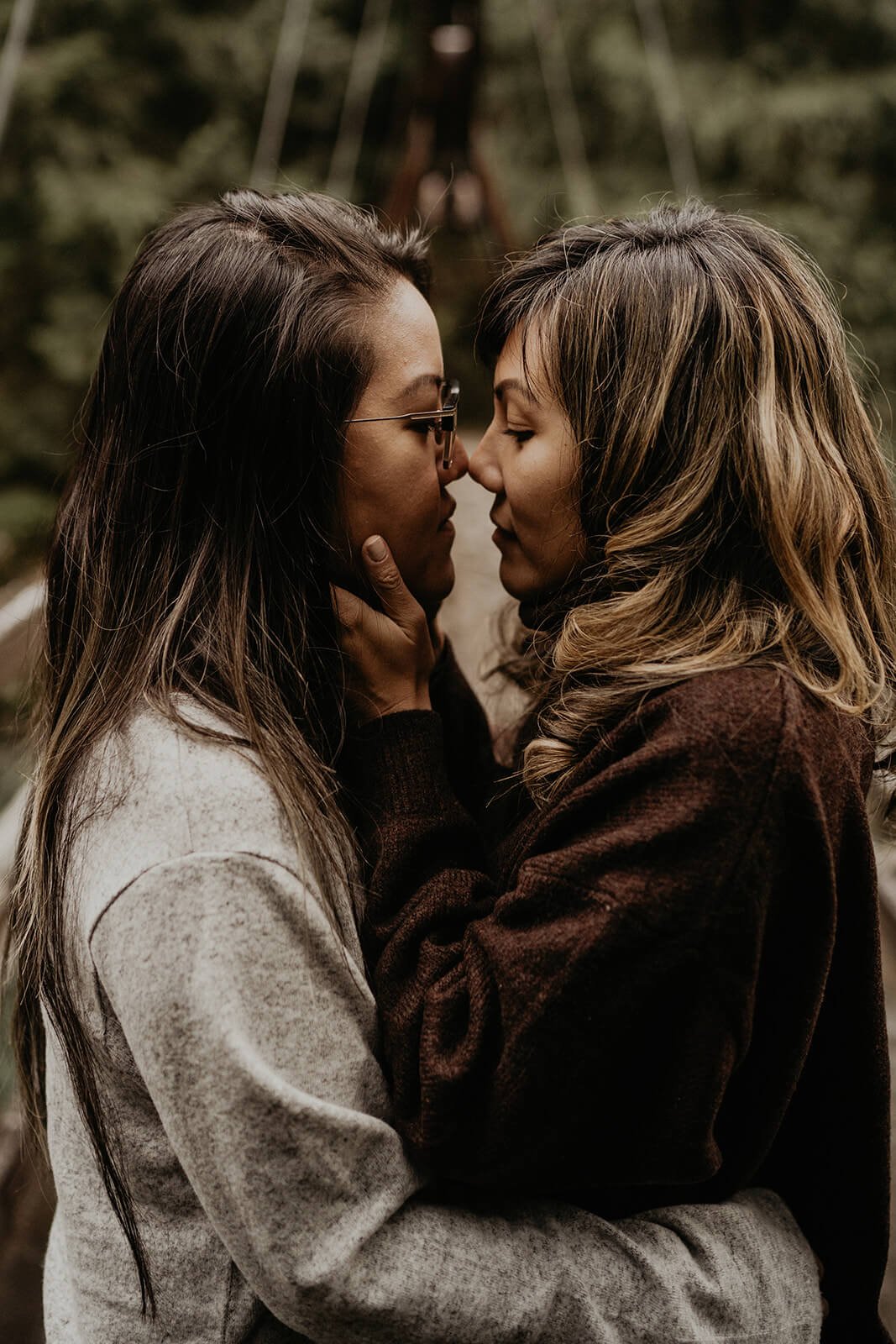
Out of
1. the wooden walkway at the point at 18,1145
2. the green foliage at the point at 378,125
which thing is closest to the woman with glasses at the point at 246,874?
the wooden walkway at the point at 18,1145

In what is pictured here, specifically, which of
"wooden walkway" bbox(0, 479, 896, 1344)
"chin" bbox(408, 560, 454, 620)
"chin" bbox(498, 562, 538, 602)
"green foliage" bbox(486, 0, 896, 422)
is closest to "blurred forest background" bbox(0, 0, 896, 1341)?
"green foliage" bbox(486, 0, 896, 422)

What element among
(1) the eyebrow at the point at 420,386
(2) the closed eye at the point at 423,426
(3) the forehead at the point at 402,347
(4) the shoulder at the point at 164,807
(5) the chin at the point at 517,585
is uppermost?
(3) the forehead at the point at 402,347

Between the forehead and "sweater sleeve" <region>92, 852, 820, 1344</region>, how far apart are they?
62 cm

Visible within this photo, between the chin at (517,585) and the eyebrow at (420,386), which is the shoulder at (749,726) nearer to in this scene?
the chin at (517,585)

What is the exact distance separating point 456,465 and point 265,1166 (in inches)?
33.5

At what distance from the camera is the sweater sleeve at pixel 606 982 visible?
35.4 inches

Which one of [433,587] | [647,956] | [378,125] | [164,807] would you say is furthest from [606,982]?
[378,125]

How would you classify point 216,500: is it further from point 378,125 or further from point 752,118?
point 378,125

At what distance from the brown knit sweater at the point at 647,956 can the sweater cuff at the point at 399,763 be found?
1.5 inches

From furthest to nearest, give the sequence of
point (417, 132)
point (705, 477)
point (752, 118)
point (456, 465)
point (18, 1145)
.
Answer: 1. point (752, 118)
2. point (417, 132)
3. point (18, 1145)
4. point (456, 465)
5. point (705, 477)

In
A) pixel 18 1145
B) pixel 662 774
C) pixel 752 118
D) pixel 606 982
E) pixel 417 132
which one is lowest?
pixel 18 1145

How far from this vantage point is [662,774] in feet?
3.05

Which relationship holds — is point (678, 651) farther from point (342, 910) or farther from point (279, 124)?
point (279, 124)

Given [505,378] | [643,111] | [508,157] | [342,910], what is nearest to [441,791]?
[342,910]
